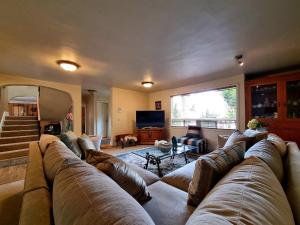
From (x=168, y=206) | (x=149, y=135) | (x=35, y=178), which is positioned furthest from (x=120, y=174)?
(x=149, y=135)

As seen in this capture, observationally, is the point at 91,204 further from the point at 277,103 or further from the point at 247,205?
the point at 277,103

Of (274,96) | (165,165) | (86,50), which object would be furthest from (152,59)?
(274,96)

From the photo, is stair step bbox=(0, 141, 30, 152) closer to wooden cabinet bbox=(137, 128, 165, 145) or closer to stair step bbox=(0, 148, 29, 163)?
stair step bbox=(0, 148, 29, 163)

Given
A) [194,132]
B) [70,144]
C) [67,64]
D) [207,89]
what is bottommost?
[194,132]

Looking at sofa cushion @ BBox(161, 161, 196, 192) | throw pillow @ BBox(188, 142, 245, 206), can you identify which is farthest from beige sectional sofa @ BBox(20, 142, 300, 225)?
sofa cushion @ BBox(161, 161, 196, 192)

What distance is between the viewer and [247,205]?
1.85 ft

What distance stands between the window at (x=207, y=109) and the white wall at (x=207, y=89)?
14cm

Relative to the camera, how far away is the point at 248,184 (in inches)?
28.0

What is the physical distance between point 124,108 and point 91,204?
5196 millimetres

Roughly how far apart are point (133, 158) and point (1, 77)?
12.4ft

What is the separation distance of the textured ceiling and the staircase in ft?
6.75

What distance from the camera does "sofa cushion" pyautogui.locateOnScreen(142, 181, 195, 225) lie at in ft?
3.14

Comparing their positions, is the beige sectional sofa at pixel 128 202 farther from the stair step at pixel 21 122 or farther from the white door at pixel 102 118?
the white door at pixel 102 118

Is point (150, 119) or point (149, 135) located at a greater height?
point (150, 119)
